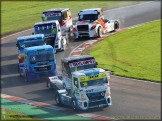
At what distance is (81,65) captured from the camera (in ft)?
102

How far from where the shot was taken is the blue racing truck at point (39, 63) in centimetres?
3738

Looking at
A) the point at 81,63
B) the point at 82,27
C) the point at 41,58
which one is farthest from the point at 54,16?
the point at 81,63

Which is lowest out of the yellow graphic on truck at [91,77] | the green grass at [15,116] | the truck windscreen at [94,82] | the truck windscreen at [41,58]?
the green grass at [15,116]

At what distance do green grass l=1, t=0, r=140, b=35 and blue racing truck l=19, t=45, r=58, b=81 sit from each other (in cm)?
2424

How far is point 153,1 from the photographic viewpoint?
2918 inches

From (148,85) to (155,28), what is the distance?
2101 centimetres

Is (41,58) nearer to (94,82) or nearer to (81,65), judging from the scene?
(81,65)

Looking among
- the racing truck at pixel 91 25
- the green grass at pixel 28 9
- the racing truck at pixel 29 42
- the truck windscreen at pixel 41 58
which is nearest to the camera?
the truck windscreen at pixel 41 58

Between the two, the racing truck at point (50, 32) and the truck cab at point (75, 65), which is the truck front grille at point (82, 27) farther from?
the truck cab at point (75, 65)

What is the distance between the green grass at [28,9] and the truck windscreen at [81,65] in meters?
31.4

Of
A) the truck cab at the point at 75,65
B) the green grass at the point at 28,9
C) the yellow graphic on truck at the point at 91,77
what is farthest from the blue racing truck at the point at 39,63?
the green grass at the point at 28,9

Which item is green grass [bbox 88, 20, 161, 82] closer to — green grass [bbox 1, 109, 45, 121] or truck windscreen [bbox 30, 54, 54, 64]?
truck windscreen [bbox 30, 54, 54, 64]

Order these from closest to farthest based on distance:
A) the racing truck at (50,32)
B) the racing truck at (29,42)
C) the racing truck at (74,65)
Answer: the racing truck at (74,65) < the racing truck at (29,42) < the racing truck at (50,32)

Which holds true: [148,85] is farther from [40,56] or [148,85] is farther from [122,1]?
[122,1]
